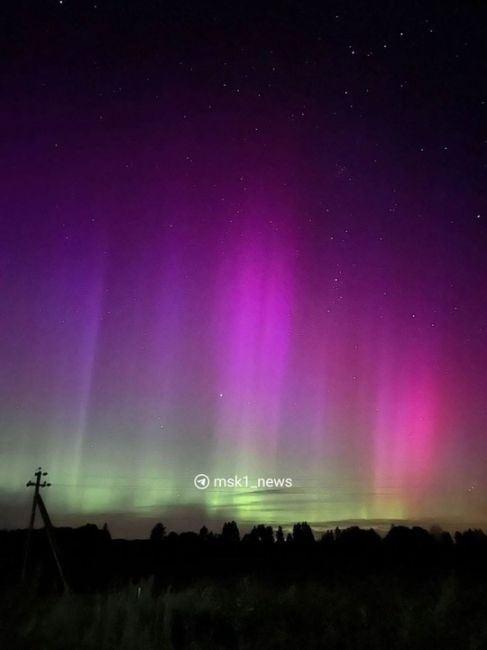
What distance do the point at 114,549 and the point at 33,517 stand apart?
94.2 ft

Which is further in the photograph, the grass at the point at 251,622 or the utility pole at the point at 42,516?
the utility pole at the point at 42,516

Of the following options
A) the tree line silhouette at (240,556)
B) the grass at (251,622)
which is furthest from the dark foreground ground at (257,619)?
the tree line silhouette at (240,556)

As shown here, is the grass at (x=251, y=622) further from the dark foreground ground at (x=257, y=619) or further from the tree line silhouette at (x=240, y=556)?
the tree line silhouette at (x=240, y=556)

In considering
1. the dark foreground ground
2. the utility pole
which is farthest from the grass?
the utility pole

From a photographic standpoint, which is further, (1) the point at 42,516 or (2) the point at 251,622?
(1) the point at 42,516

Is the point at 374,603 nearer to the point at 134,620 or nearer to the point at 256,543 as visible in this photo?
the point at 134,620

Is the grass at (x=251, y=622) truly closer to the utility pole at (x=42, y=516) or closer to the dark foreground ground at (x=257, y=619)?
the dark foreground ground at (x=257, y=619)

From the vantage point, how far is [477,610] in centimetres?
1069

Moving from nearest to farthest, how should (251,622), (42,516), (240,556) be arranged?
(251,622)
(42,516)
(240,556)

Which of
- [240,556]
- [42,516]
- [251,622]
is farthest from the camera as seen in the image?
[240,556]

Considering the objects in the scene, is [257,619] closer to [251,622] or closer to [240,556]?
[251,622]

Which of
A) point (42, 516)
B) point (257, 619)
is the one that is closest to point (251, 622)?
point (257, 619)

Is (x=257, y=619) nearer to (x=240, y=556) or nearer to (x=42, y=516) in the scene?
(x=42, y=516)

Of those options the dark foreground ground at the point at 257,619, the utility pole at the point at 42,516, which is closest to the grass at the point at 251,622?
the dark foreground ground at the point at 257,619
